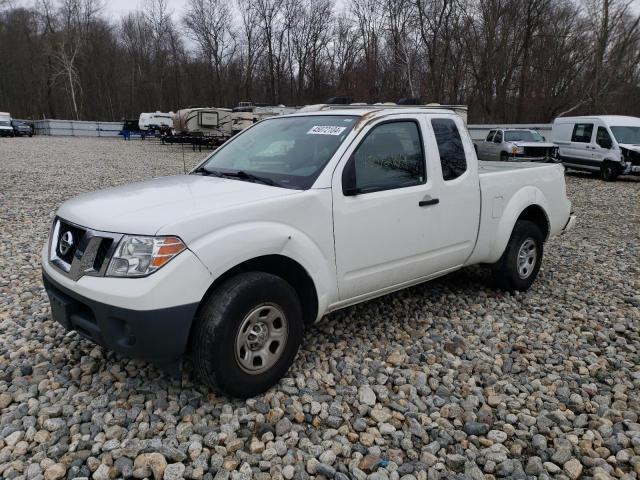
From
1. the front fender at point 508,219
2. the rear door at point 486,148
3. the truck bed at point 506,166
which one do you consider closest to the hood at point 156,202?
the front fender at point 508,219

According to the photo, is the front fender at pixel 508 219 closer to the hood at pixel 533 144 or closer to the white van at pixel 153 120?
the hood at pixel 533 144

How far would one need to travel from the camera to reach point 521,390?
135 inches

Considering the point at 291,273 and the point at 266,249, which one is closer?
the point at 266,249

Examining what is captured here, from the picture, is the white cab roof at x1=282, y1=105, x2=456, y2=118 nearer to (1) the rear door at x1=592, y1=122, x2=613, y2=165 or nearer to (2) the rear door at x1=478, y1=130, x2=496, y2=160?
(1) the rear door at x1=592, y1=122, x2=613, y2=165

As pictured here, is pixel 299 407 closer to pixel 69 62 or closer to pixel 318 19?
pixel 318 19

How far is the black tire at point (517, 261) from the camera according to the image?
5.03m

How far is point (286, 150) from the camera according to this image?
12.9ft

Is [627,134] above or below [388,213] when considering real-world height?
above

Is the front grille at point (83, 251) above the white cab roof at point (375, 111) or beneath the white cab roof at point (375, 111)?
beneath

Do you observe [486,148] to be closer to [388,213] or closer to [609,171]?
[609,171]

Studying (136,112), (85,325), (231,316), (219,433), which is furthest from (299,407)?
(136,112)

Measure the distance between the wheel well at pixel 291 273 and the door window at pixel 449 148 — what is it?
5.34ft

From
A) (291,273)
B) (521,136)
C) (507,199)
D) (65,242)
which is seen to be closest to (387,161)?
(291,273)

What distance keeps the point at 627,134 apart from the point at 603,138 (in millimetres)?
698
